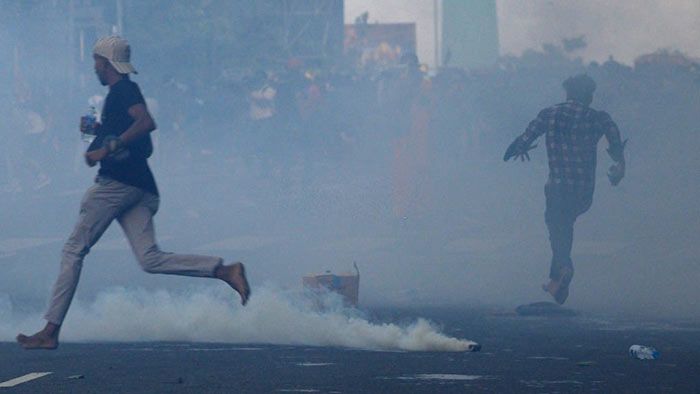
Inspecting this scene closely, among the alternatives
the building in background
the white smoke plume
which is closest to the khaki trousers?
the white smoke plume

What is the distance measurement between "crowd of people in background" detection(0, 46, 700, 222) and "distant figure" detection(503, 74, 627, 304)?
766cm

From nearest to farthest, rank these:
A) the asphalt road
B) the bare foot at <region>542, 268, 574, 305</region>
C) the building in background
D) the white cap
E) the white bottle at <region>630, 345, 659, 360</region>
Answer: the asphalt road < the white cap < the white bottle at <region>630, 345, 659, 360</region> < the bare foot at <region>542, 268, 574, 305</region> < the building in background

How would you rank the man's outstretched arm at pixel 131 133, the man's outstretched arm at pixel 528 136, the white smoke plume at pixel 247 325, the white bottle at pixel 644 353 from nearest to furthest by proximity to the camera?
the man's outstretched arm at pixel 131 133
the white bottle at pixel 644 353
the white smoke plume at pixel 247 325
the man's outstretched arm at pixel 528 136

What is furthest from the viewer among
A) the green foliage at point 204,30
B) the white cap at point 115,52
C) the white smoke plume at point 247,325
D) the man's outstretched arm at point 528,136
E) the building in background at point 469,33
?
the green foliage at point 204,30

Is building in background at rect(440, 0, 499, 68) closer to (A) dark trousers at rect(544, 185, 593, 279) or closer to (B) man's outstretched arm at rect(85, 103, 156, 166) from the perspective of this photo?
(A) dark trousers at rect(544, 185, 593, 279)

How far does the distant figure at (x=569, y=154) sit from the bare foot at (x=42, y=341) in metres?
4.76

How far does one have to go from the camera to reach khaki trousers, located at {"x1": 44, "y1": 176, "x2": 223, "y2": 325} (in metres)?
8.41

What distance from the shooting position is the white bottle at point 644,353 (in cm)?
856

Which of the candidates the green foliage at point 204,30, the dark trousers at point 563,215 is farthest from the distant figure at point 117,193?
the green foliage at point 204,30

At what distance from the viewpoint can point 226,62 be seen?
49.1 m

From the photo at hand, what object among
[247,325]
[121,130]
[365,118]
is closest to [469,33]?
[365,118]

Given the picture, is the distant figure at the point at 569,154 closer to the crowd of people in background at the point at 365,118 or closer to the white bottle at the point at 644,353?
the white bottle at the point at 644,353

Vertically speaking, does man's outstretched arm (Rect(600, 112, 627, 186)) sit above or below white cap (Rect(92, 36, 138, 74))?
below

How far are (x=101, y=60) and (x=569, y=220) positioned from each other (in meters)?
4.87
